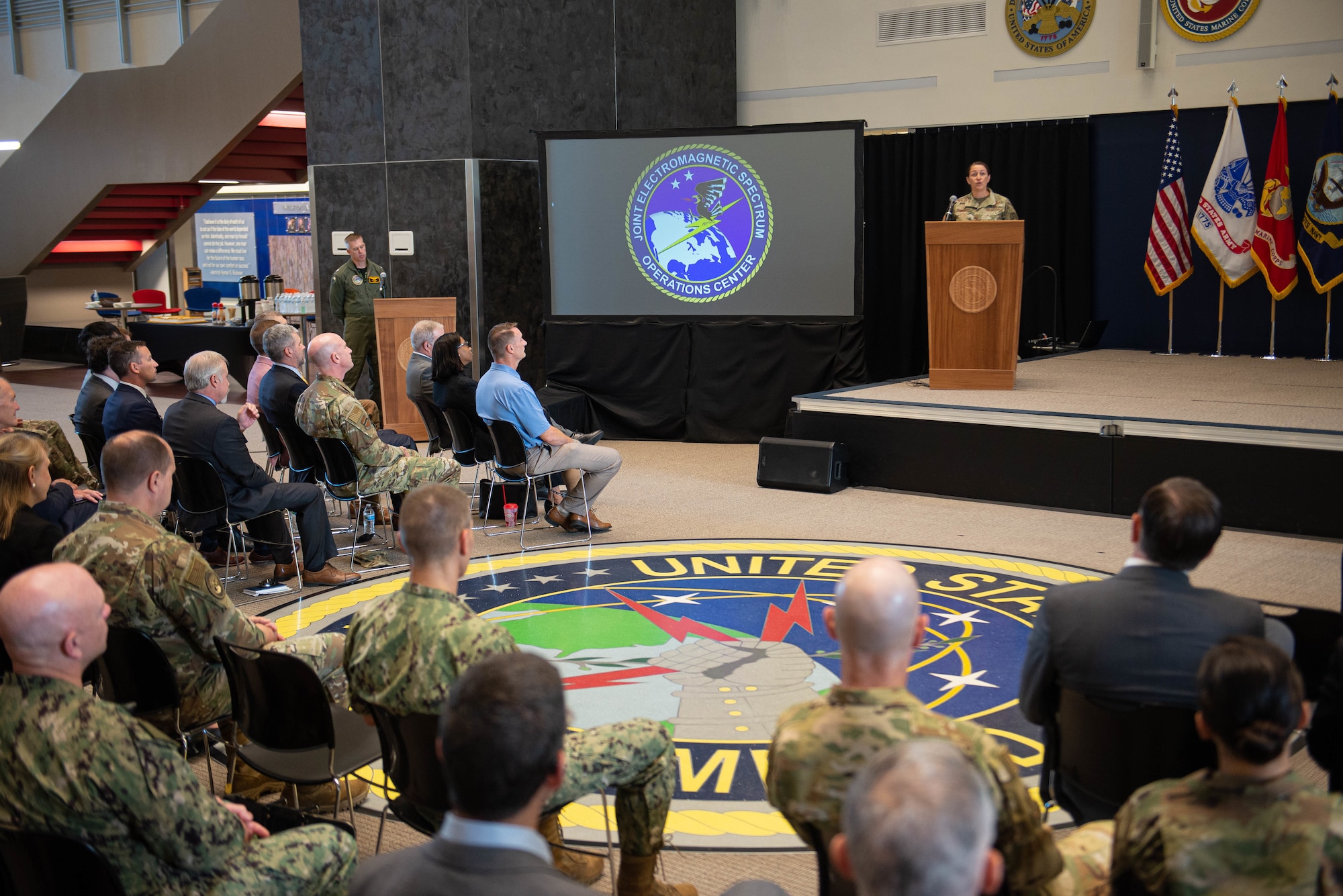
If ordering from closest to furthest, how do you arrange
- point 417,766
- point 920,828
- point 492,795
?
point 920,828 < point 492,795 < point 417,766

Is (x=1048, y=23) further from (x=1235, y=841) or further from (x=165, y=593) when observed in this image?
(x=1235, y=841)

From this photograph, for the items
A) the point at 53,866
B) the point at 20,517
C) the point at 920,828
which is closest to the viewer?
the point at 920,828

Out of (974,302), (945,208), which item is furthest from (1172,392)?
(945,208)

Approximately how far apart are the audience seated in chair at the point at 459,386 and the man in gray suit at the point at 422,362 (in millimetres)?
524

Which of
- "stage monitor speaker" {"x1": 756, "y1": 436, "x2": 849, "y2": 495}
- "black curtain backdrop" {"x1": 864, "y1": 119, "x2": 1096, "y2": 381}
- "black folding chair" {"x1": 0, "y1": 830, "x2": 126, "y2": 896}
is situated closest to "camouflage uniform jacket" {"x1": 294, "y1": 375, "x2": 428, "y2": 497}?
"stage monitor speaker" {"x1": 756, "y1": 436, "x2": 849, "y2": 495}

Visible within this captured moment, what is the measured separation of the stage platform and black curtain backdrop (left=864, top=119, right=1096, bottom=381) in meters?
2.30

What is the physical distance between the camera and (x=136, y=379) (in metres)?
5.96

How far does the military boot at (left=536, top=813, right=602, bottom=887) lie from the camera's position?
3043mm

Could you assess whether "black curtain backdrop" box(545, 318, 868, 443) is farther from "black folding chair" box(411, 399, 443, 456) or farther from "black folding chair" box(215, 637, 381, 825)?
"black folding chair" box(215, 637, 381, 825)

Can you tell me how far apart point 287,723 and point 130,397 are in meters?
3.41

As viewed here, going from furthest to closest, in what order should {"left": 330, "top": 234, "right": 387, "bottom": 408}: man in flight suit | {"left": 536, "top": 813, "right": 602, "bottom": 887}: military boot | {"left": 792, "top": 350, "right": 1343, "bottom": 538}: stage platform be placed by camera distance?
{"left": 330, "top": 234, "right": 387, "bottom": 408}: man in flight suit
{"left": 792, "top": 350, "right": 1343, "bottom": 538}: stage platform
{"left": 536, "top": 813, "right": 602, "bottom": 887}: military boot

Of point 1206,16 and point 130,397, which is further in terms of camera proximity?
point 1206,16

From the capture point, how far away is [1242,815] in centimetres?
185

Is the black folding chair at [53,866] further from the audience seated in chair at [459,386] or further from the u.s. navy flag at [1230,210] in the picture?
the u.s. navy flag at [1230,210]
